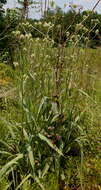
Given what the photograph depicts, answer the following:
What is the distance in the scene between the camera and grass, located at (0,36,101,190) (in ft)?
9.21

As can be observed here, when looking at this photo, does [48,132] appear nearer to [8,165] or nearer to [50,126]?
[50,126]

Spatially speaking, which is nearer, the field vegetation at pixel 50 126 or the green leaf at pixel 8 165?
the green leaf at pixel 8 165

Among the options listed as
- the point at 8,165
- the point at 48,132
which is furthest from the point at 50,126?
the point at 8,165

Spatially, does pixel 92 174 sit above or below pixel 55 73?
below

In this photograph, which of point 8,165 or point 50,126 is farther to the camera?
point 50,126

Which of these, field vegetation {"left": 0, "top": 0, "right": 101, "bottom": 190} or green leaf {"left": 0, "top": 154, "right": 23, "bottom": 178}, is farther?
field vegetation {"left": 0, "top": 0, "right": 101, "bottom": 190}

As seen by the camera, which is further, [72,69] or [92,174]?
[72,69]

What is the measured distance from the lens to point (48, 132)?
309 centimetres

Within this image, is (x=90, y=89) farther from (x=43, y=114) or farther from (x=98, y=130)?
(x=43, y=114)

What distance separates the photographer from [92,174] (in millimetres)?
2992

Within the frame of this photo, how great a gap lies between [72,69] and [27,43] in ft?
1.72

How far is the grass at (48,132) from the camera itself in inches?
110

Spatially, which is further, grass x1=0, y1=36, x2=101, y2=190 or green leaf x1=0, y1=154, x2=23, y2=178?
grass x1=0, y1=36, x2=101, y2=190

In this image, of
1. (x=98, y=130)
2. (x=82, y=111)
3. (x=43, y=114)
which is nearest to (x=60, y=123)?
(x=43, y=114)
